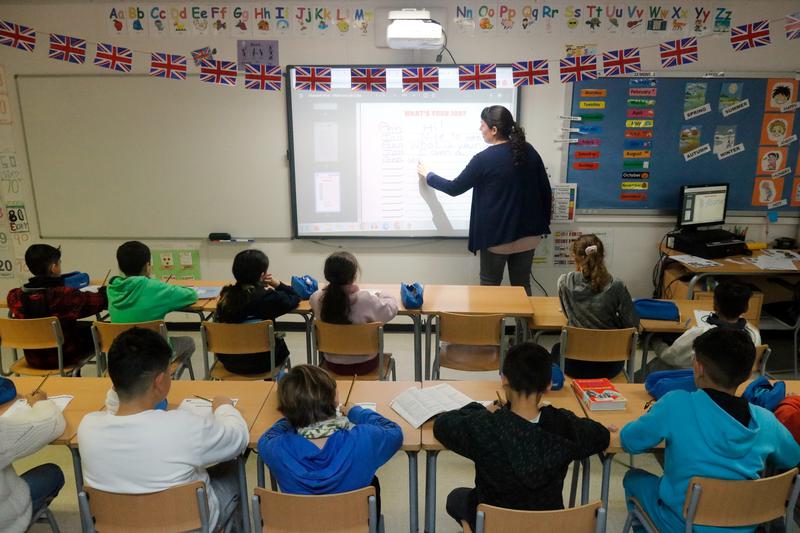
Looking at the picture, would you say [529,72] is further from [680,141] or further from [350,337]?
[350,337]

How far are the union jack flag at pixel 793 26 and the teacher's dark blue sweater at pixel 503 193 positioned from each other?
2192mm

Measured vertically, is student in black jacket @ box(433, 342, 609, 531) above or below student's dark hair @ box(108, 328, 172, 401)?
below

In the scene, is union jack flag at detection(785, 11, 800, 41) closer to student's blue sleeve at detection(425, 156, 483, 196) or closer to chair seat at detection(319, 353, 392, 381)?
student's blue sleeve at detection(425, 156, 483, 196)

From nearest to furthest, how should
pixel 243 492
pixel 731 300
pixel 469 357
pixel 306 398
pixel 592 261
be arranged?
pixel 306 398, pixel 243 492, pixel 731 300, pixel 592 261, pixel 469 357

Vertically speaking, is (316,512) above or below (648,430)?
below

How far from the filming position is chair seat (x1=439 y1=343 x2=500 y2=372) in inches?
131

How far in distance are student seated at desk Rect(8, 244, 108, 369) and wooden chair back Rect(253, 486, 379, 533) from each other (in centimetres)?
218

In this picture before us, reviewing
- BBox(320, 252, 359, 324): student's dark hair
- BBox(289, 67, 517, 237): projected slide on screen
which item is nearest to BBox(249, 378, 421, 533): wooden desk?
BBox(320, 252, 359, 324): student's dark hair

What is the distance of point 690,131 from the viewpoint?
4605mm

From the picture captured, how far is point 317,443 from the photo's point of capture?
1.82 metres

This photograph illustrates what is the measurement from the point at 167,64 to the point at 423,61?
6.76 ft

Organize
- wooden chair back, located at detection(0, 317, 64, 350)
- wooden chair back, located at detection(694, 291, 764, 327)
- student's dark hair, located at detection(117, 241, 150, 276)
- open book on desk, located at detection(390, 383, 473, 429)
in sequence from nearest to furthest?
open book on desk, located at detection(390, 383, 473, 429) < wooden chair back, located at detection(0, 317, 64, 350) < student's dark hair, located at detection(117, 241, 150, 276) < wooden chair back, located at detection(694, 291, 764, 327)

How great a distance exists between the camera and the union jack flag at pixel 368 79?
177 inches

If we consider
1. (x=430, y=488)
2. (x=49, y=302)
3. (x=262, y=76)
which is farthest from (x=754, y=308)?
(x=49, y=302)
